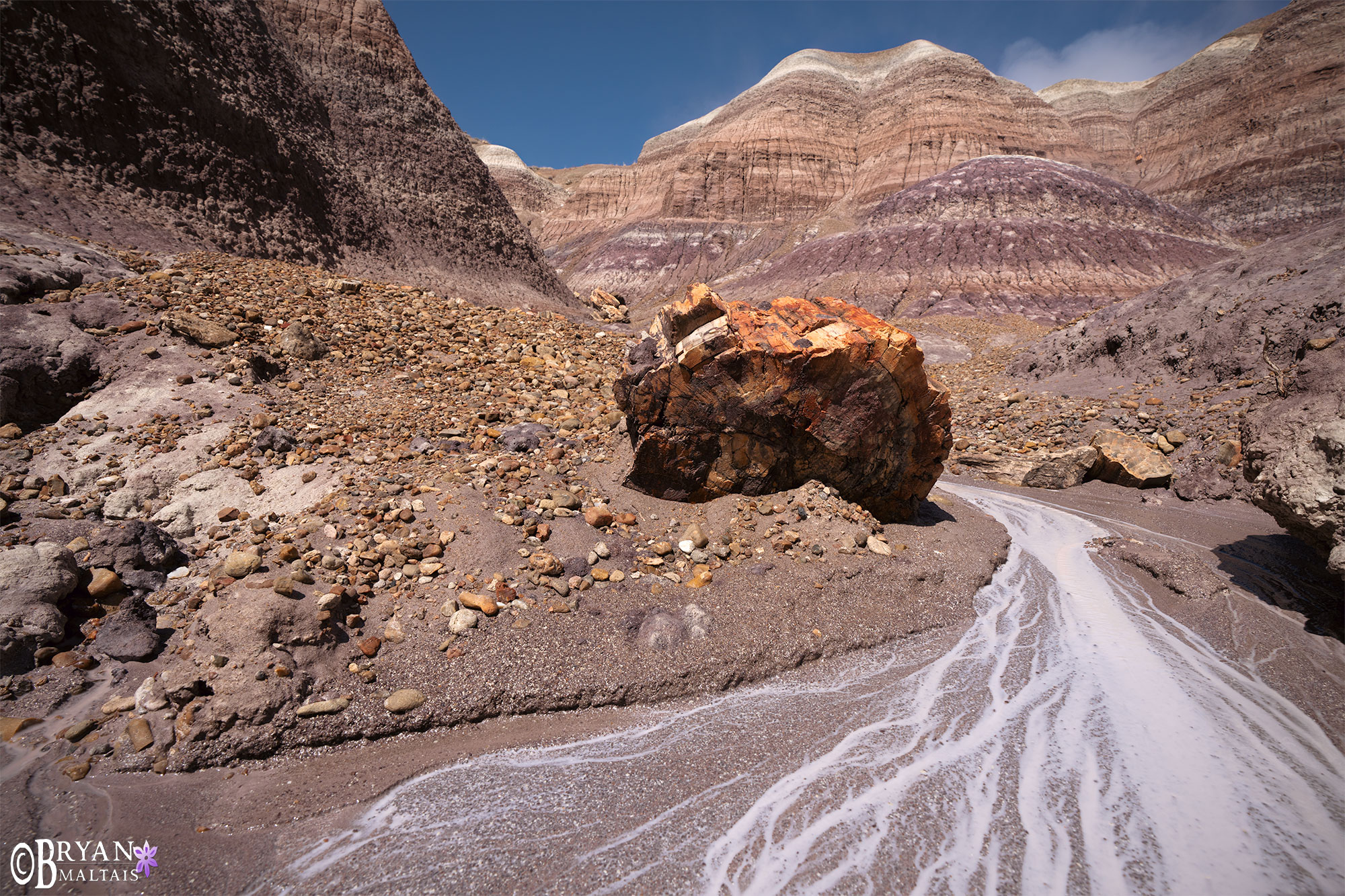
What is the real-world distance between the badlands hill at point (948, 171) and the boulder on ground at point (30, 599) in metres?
30.2

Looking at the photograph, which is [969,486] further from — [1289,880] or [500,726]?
[500,726]

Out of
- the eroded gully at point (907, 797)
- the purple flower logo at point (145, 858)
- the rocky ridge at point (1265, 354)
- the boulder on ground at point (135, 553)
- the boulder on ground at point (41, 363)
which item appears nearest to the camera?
the purple flower logo at point (145, 858)

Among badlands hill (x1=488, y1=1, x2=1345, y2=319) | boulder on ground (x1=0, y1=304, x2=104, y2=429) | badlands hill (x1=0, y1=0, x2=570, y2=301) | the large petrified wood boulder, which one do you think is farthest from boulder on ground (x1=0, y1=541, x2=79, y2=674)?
badlands hill (x1=488, y1=1, x2=1345, y2=319)

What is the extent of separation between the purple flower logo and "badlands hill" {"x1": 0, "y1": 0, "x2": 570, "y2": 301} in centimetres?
830

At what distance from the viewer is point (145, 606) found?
11.3 feet

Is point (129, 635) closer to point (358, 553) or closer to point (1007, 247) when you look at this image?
point (358, 553)

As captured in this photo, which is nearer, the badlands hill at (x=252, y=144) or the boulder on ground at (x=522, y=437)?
the boulder on ground at (x=522, y=437)

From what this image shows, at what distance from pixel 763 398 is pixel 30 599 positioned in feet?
16.5

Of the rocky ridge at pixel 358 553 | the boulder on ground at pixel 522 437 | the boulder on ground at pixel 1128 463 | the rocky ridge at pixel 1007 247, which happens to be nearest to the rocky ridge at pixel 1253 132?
the rocky ridge at pixel 1007 247

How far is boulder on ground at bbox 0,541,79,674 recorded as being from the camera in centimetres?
300

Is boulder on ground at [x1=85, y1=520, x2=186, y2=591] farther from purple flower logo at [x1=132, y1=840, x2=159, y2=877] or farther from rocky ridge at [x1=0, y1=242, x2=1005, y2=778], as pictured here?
purple flower logo at [x1=132, y1=840, x2=159, y2=877]

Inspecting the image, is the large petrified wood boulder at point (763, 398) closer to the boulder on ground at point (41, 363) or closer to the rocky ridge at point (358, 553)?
the rocky ridge at point (358, 553)

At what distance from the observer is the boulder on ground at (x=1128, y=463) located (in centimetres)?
769

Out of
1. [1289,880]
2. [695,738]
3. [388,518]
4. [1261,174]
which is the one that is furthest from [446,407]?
[1261,174]
